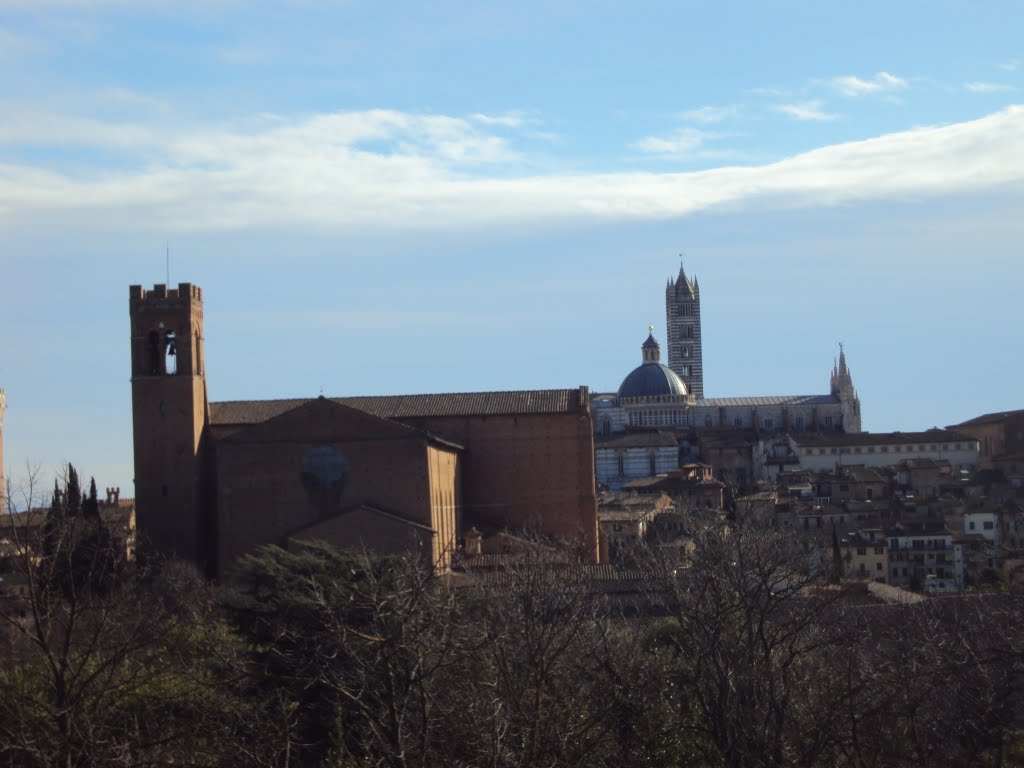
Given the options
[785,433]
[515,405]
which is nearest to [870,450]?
[785,433]

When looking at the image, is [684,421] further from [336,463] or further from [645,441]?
[336,463]

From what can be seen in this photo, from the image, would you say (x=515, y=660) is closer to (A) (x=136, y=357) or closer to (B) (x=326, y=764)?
(B) (x=326, y=764)

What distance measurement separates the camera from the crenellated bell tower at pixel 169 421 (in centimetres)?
4741

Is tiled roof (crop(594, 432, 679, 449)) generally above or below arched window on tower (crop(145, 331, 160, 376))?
below

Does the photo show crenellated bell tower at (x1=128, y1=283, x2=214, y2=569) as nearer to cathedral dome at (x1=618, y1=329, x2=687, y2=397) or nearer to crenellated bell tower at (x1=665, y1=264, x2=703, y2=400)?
cathedral dome at (x1=618, y1=329, x2=687, y2=397)

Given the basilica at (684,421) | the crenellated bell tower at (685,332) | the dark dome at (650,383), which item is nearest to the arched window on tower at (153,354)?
the basilica at (684,421)

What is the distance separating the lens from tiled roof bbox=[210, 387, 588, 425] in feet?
168

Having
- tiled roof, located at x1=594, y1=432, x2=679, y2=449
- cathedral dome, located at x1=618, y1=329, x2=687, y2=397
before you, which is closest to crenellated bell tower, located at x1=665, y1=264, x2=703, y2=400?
cathedral dome, located at x1=618, y1=329, x2=687, y2=397

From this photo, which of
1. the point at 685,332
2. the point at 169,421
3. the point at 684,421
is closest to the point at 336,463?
the point at 169,421

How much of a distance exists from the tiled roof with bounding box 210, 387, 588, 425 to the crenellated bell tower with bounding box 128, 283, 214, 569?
66.5 inches

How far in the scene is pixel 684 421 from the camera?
375ft

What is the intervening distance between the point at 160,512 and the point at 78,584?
853 centimetres

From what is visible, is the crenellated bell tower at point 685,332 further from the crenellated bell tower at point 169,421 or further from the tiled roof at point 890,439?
the crenellated bell tower at point 169,421

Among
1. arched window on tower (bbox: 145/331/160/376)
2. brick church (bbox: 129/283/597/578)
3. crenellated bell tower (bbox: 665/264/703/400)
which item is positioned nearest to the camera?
brick church (bbox: 129/283/597/578)
